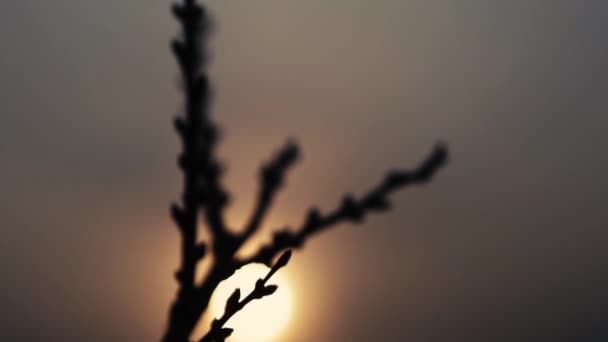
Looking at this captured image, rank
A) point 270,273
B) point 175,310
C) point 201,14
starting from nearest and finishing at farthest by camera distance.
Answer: point 201,14, point 175,310, point 270,273

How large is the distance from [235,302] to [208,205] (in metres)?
0.63

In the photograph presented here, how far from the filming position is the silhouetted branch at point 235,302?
10.8 feet

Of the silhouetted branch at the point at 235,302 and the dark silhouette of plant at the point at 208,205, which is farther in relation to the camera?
the silhouetted branch at the point at 235,302

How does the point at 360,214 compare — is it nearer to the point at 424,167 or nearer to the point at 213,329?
the point at 424,167

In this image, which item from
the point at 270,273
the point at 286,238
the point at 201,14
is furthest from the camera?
the point at 270,273

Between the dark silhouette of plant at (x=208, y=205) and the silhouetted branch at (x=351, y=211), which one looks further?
the silhouetted branch at (x=351, y=211)

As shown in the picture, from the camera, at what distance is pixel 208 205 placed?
2902mm

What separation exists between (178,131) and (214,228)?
2.61 feet

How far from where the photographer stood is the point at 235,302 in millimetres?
3322

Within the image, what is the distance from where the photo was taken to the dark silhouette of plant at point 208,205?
207 cm

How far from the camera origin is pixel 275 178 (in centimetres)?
312

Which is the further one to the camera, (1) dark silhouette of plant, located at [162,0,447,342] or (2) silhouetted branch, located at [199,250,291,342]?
(2) silhouetted branch, located at [199,250,291,342]

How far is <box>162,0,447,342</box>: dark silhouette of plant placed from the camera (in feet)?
6.78

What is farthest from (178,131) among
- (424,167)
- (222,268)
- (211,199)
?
(424,167)
